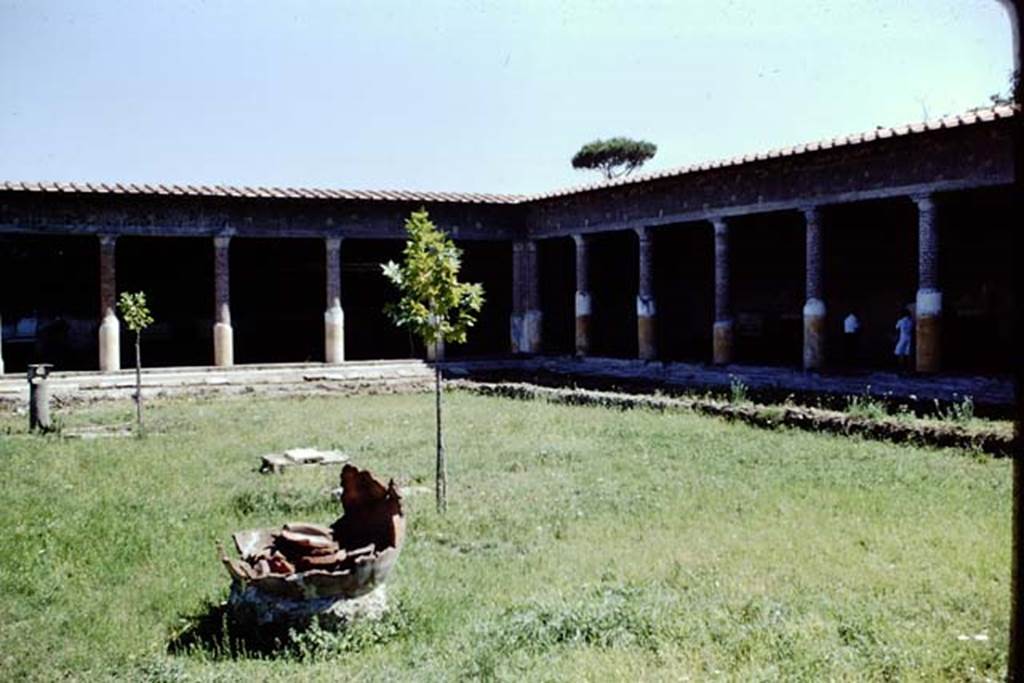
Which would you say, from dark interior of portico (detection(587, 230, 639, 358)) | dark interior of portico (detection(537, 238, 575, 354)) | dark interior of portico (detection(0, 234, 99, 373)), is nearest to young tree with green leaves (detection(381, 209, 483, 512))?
dark interior of portico (detection(587, 230, 639, 358))

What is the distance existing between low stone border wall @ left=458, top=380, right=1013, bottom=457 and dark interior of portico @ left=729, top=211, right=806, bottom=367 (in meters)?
7.32

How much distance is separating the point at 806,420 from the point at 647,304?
8770mm

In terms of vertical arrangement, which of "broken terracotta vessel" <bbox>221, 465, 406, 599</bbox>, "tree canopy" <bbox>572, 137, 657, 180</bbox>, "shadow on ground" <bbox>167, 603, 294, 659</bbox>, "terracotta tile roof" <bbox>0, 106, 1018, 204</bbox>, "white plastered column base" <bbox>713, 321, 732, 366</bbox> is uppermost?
"tree canopy" <bbox>572, 137, 657, 180</bbox>

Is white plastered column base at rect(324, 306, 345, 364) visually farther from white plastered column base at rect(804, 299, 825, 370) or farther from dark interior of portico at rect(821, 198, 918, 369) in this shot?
dark interior of portico at rect(821, 198, 918, 369)

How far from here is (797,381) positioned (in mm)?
17141

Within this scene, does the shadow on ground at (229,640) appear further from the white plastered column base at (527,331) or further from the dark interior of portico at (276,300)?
the dark interior of portico at (276,300)

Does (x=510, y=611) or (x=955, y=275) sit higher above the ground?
(x=955, y=275)

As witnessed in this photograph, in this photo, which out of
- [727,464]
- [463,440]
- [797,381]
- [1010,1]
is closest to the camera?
[1010,1]

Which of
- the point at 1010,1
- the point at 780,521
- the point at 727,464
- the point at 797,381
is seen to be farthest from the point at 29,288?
the point at 1010,1

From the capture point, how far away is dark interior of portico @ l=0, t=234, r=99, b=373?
83.8ft

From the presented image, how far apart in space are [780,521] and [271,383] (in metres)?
15.6

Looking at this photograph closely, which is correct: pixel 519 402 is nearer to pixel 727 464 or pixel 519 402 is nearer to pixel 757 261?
pixel 727 464

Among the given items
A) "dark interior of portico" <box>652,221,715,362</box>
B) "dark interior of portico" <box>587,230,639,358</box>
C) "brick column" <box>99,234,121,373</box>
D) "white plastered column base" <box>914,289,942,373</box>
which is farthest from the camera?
"dark interior of portico" <box>587,230,639,358</box>

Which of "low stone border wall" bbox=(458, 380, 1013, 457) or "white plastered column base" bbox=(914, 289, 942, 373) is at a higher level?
"white plastered column base" bbox=(914, 289, 942, 373)
